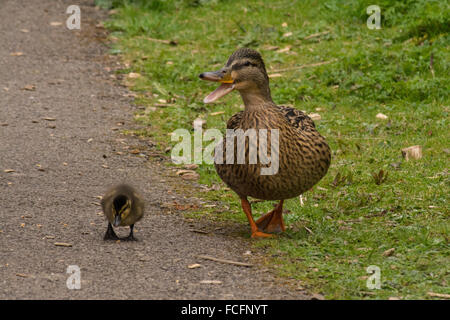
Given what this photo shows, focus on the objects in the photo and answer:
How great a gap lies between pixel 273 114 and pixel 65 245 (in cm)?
181

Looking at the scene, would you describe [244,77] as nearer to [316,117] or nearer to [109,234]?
[109,234]

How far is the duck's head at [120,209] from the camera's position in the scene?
18.4 ft

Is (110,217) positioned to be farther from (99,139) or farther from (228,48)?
(228,48)

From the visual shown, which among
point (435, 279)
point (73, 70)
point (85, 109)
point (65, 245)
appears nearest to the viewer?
point (435, 279)

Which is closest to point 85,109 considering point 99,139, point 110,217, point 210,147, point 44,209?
point 99,139

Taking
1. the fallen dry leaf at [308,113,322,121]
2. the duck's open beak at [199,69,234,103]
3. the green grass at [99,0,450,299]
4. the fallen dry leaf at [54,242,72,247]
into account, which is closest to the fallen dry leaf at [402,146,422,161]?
the green grass at [99,0,450,299]

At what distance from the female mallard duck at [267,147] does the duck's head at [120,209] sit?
0.81 meters

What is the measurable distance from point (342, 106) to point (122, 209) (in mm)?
4373

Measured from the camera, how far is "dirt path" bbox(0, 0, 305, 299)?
487 centimetres

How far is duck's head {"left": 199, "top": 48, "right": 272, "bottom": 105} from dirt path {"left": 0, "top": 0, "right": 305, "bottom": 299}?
111 centimetres

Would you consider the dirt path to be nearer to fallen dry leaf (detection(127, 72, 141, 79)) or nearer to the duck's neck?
fallen dry leaf (detection(127, 72, 141, 79))

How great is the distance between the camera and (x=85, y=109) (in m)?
9.62

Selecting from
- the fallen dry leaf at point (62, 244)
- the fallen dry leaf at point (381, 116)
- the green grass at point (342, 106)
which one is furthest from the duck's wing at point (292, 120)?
the fallen dry leaf at point (381, 116)

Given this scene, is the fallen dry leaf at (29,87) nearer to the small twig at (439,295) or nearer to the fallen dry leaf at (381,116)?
the fallen dry leaf at (381,116)
